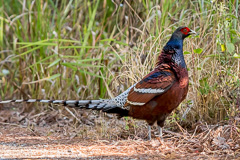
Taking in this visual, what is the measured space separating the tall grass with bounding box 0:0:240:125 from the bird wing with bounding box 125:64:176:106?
0.47 m

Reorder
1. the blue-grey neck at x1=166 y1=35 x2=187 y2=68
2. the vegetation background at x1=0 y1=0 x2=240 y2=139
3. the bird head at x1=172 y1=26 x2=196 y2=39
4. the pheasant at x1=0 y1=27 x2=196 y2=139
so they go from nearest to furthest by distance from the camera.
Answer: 1. the pheasant at x1=0 y1=27 x2=196 y2=139
2. the blue-grey neck at x1=166 y1=35 x2=187 y2=68
3. the bird head at x1=172 y1=26 x2=196 y2=39
4. the vegetation background at x1=0 y1=0 x2=240 y2=139

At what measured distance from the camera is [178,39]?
4.40 m

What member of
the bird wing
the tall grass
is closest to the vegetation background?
the tall grass

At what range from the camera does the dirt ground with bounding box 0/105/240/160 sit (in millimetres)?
3814

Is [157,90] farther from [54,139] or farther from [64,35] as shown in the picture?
[64,35]

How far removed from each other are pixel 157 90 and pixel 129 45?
1593mm

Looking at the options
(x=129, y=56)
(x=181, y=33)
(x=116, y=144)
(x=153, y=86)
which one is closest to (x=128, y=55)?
(x=129, y=56)

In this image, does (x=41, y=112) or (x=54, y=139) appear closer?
(x=54, y=139)

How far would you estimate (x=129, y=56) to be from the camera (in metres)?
5.11

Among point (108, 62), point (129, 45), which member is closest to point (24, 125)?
point (108, 62)

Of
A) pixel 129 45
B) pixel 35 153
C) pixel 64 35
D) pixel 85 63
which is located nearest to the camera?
pixel 35 153

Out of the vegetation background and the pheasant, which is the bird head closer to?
the pheasant

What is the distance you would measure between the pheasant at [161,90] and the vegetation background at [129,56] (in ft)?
0.87

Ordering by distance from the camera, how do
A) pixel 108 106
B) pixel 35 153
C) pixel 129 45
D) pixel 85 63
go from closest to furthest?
pixel 35 153 → pixel 108 106 → pixel 129 45 → pixel 85 63
